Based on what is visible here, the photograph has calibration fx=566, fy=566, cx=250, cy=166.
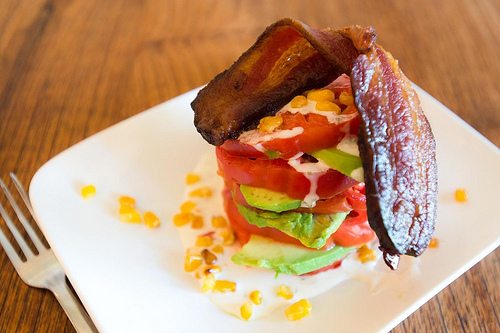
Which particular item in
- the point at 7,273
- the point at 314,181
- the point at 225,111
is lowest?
the point at 7,273

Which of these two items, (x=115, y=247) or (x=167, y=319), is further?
(x=115, y=247)

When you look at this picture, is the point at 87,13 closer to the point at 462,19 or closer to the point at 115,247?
the point at 115,247

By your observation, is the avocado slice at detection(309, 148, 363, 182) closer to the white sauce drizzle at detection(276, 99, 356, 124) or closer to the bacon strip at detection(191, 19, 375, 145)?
the white sauce drizzle at detection(276, 99, 356, 124)

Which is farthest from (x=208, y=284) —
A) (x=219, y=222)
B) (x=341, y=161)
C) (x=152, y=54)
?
(x=152, y=54)

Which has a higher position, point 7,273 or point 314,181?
point 314,181

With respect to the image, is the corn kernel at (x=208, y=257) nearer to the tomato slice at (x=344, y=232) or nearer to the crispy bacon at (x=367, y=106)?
the tomato slice at (x=344, y=232)

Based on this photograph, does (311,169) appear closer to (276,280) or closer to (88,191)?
(276,280)

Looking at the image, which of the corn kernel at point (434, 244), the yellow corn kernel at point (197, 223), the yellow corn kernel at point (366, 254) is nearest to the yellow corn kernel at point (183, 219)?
the yellow corn kernel at point (197, 223)

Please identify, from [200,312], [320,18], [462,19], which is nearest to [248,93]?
[200,312]
